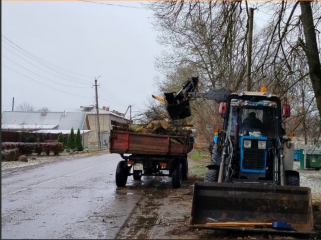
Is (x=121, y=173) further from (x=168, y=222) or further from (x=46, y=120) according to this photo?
(x=46, y=120)

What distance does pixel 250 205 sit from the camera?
7.98 metres

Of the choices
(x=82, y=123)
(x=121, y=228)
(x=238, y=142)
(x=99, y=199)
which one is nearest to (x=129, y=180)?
(x=99, y=199)

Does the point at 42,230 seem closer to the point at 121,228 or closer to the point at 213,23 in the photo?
the point at 121,228

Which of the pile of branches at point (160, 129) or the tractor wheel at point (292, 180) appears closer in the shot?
the tractor wheel at point (292, 180)

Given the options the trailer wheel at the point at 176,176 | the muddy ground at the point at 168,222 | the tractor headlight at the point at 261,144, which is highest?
the tractor headlight at the point at 261,144

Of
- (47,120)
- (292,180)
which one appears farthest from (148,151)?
(47,120)

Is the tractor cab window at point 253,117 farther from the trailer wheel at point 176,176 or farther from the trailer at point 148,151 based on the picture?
the trailer wheel at point 176,176

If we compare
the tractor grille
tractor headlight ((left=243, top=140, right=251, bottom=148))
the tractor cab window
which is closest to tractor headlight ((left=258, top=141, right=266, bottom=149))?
the tractor grille

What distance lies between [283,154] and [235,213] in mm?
2751

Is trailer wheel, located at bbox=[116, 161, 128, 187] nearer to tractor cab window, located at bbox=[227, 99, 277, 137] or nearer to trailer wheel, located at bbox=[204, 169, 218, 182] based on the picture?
trailer wheel, located at bbox=[204, 169, 218, 182]

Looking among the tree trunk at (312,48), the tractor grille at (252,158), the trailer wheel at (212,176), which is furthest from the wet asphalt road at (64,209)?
the tree trunk at (312,48)

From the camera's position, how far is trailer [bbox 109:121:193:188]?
13.8m

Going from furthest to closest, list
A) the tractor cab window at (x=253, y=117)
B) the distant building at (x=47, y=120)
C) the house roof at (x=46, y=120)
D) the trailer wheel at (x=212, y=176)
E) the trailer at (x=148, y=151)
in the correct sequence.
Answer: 1. the house roof at (x=46, y=120)
2. the distant building at (x=47, y=120)
3. the trailer at (x=148, y=151)
4. the tractor cab window at (x=253, y=117)
5. the trailer wheel at (x=212, y=176)

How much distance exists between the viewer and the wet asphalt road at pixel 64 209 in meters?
7.75
